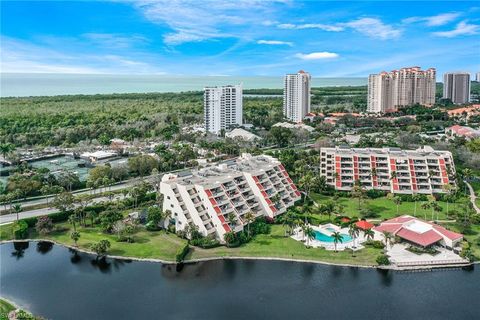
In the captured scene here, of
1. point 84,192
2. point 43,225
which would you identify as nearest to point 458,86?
point 84,192

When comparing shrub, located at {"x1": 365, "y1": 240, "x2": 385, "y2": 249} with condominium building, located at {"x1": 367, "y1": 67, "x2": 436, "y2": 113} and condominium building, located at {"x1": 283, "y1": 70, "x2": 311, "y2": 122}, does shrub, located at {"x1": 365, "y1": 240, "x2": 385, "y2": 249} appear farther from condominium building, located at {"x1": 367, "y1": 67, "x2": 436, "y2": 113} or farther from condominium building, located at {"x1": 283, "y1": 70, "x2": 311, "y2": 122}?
condominium building, located at {"x1": 367, "y1": 67, "x2": 436, "y2": 113}

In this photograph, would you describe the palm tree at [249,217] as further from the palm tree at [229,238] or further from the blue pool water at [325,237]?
the blue pool water at [325,237]

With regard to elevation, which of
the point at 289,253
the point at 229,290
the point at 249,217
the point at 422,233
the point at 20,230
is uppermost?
the point at 249,217

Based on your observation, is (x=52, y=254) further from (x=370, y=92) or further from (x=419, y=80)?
(x=419, y=80)

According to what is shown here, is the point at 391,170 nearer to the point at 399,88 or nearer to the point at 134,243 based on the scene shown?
the point at 134,243

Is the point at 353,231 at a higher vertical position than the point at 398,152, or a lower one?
lower

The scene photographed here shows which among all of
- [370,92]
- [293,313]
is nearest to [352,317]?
[293,313]
